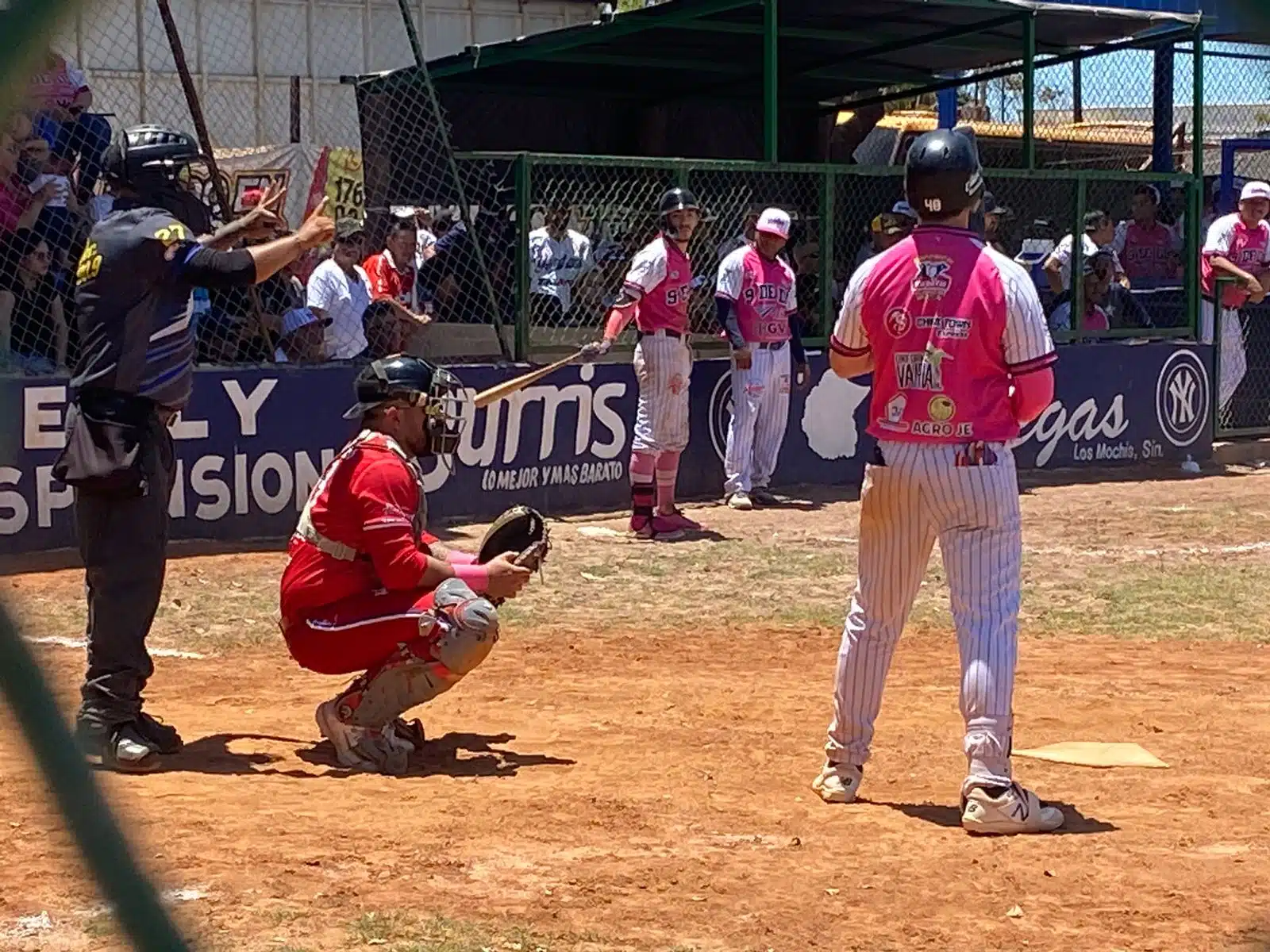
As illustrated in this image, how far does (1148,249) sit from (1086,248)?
3.36 ft

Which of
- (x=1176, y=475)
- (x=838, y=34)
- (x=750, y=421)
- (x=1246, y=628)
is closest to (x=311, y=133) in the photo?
(x=838, y=34)

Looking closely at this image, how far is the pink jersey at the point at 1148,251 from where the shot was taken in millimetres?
17000

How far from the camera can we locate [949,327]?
214 inches

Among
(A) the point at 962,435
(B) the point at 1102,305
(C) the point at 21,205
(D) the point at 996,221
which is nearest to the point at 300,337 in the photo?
(C) the point at 21,205

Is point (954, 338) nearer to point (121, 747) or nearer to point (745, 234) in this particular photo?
point (121, 747)

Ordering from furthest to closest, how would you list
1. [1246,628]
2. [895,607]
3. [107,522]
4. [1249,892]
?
[1246,628]
[107,522]
[895,607]
[1249,892]

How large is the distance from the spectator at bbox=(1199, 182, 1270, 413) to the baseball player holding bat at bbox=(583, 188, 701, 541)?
6275 mm

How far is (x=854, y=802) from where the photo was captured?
19.1 ft

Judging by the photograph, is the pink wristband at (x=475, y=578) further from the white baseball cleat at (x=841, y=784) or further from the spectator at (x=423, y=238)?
the spectator at (x=423, y=238)

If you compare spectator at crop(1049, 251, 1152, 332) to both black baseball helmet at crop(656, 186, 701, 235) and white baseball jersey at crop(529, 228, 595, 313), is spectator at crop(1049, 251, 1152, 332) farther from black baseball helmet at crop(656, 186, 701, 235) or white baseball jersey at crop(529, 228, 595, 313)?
black baseball helmet at crop(656, 186, 701, 235)

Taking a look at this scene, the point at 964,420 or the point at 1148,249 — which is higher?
the point at 1148,249

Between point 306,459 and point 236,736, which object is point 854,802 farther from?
point 306,459

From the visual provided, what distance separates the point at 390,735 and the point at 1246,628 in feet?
15.4

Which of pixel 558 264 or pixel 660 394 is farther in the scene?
pixel 558 264
